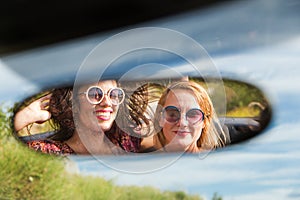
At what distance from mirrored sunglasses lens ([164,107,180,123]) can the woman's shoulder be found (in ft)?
1.34

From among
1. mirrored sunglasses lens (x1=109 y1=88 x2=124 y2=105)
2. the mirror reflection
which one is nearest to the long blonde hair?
the mirror reflection

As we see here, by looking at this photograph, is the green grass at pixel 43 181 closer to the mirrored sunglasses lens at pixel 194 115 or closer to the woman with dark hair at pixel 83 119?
the woman with dark hair at pixel 83 119

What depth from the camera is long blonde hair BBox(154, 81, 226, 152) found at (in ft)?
4.82

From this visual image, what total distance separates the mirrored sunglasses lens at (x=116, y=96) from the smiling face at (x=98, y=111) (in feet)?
0.04

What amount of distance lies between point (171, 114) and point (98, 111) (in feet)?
0.83

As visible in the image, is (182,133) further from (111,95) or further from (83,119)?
(83,119)

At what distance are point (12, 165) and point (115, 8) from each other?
2.62ft

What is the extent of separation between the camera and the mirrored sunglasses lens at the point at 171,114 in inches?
58.2

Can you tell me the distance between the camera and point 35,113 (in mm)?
1715

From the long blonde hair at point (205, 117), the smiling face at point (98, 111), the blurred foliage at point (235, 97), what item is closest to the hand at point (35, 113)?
the smiling face at point (98, 111)

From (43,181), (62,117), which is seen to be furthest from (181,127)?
(43,181)

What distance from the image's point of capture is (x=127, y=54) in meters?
1.63

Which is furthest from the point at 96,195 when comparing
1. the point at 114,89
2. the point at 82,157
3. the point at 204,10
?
the point at 204,10

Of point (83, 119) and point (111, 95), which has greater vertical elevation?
point (111, 95)
